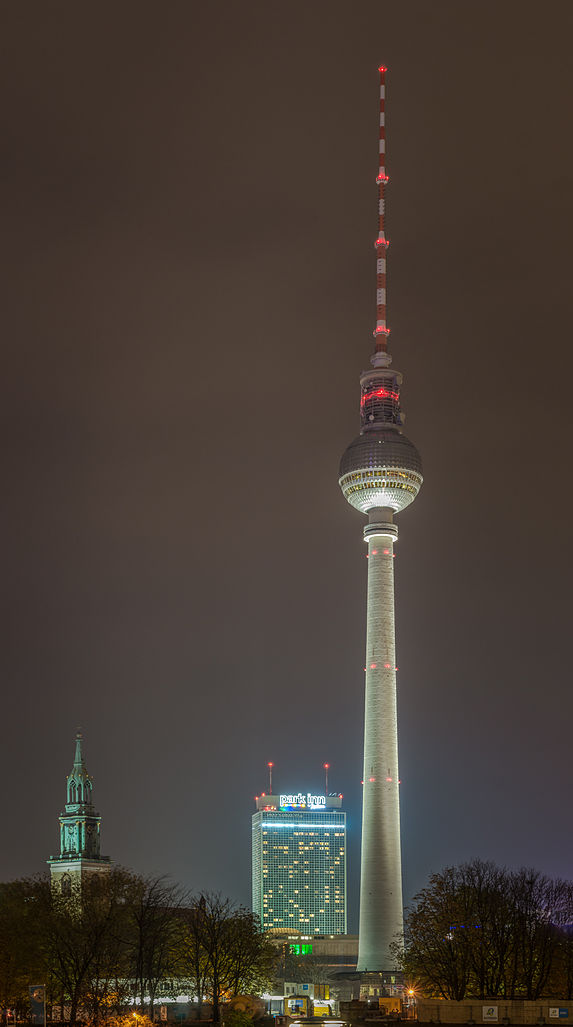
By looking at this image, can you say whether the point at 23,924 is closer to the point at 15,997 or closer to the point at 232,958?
the point at 15,997

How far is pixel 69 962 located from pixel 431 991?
39.6m

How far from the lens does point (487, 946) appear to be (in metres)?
140

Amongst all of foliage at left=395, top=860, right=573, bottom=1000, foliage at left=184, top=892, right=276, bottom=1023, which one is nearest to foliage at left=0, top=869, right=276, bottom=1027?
foliage at left=184, top=892, right=276, bottom=1023

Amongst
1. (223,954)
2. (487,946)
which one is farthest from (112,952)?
(487,946)

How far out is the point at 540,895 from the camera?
6363 inches

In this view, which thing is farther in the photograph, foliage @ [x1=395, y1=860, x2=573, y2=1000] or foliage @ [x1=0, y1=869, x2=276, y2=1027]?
foliage @ [x1=395, y1=860, x2=573, y2=1000]

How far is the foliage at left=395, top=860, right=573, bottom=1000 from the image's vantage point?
137 m

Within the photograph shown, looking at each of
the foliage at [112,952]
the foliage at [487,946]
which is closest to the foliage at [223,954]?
the foliage at [112,952]

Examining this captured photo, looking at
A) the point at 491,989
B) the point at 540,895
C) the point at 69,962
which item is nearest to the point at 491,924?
the point at 491,989

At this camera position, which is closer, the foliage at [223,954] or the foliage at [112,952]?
the foliage at [112,952]

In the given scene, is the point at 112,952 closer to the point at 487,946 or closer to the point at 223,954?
the point at 223,954

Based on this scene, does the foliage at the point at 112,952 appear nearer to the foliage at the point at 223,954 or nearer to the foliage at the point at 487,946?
the foliage at the point at 223,954

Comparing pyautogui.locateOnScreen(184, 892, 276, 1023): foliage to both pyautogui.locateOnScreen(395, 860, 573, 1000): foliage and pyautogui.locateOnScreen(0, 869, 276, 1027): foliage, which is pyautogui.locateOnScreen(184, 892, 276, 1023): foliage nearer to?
pyautogui.locateOnScreen(0, 869, 276, 1027): foliage

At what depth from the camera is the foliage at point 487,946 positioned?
137 metres
